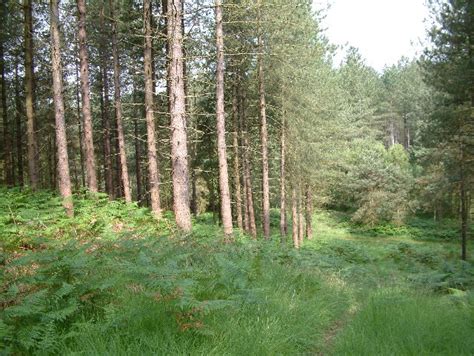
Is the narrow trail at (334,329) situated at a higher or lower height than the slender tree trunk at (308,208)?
higher

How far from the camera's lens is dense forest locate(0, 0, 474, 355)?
3846mm

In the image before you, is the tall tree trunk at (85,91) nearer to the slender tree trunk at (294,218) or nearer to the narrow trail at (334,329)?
the narrow trail at (334,329)

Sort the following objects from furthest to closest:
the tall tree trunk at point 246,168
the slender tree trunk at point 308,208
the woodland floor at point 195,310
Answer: the slender tree trunk at point 308,208 → the tall tree trunk at point 246,168 → the woodland floor at point 195,310

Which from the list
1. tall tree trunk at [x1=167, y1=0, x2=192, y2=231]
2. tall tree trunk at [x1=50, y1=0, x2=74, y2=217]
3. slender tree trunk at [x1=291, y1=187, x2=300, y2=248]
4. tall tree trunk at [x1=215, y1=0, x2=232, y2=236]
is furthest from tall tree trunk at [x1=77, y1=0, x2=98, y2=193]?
slender tree trunk at [x1=291, y1=187, x2=300, y2=248]

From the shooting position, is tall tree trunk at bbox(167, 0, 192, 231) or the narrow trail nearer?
the narrow trail

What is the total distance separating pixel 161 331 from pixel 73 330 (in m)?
0.80

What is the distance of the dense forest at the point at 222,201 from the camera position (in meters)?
3.85

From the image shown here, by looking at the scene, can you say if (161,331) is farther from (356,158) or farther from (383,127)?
(383,127)

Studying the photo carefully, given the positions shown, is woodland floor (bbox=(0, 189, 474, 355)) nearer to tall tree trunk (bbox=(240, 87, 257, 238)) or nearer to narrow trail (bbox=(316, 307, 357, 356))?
narrow trail (bbox=(316, 307, 357, 356))

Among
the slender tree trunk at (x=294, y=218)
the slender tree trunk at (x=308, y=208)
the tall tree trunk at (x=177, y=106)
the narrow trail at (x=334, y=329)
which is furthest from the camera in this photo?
the slender tree trunk at (x=308, y=208)

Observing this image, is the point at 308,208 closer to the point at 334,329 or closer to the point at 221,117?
the point at 221,117

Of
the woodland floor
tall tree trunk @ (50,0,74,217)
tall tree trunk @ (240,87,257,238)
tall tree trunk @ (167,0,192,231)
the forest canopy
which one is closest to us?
the woodland floor

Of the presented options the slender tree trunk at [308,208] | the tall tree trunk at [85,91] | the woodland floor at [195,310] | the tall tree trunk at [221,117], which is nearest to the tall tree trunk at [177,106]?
the tall tree trunk at [221,117]

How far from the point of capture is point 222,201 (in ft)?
43.0
